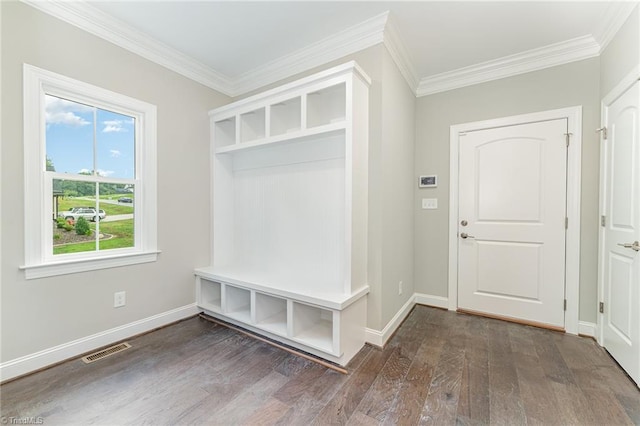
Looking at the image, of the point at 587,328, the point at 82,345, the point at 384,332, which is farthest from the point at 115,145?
the point at 587,328

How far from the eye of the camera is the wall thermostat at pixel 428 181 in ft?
10.4

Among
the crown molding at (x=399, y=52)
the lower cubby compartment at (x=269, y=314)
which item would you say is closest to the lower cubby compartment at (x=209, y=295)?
the lower cubby compartment at (x=269, y=314)

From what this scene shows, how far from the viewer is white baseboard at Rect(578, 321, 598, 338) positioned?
2.39 meters

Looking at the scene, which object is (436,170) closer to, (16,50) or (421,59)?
(421,59)

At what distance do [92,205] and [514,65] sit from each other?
4169mm

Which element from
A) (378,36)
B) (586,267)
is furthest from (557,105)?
(378,36)

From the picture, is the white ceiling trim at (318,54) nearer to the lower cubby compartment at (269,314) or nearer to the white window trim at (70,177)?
the white window trim at (70,177)

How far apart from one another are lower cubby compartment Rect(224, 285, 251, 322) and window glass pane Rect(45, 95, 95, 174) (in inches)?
63.3

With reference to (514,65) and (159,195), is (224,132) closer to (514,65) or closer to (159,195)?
(159,195)

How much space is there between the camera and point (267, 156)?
2875mm

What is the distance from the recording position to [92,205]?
2258 mm

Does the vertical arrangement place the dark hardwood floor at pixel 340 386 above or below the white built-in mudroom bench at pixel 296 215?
below

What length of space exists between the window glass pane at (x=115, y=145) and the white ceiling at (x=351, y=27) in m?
0.75

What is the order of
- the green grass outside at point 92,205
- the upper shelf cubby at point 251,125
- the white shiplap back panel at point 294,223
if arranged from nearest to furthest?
the green grass outside at point 92,205
the white shiplap back panel at point 294,223
the upper shelf cubby at point 251,125
